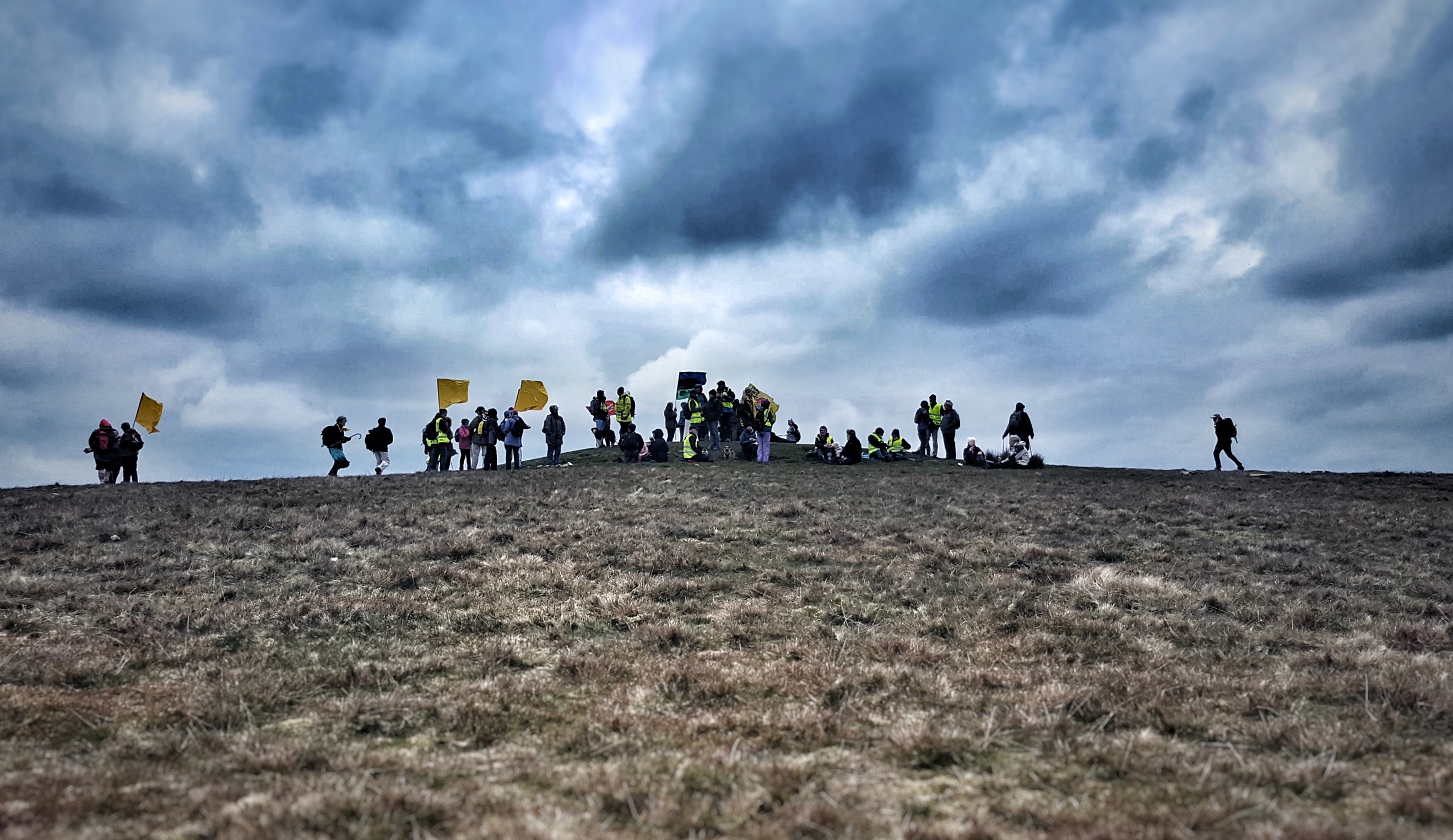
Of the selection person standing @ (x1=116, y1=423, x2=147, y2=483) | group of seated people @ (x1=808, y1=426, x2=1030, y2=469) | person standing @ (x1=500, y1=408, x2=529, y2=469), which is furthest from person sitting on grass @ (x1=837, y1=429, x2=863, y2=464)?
person standing @ (x1=116, y1=423, x2=147, y2=483)

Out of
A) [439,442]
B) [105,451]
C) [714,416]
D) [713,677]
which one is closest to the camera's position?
[713,677]

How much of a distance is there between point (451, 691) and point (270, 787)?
2.43 m

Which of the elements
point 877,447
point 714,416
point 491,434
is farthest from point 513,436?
point 877,447

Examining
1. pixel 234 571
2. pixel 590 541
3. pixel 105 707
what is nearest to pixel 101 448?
pixel 234 571

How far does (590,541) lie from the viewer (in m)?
15.5

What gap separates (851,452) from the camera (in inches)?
1325

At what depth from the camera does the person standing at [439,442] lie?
107ft

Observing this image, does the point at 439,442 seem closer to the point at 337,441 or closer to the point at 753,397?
the point at 337,441

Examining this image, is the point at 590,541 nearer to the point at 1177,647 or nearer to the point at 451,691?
the point at 451,691

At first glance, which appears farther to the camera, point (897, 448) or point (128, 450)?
point (897, 448)

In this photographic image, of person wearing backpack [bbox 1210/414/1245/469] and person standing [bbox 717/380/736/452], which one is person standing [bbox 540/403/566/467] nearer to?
person standing [bbox 717/380/736/452]

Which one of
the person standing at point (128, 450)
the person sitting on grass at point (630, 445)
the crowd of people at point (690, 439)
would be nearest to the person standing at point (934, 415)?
the crowd of people at point (690, 439)

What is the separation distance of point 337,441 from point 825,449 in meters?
18.8

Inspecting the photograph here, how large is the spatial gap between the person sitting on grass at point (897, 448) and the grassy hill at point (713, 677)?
675 inches
